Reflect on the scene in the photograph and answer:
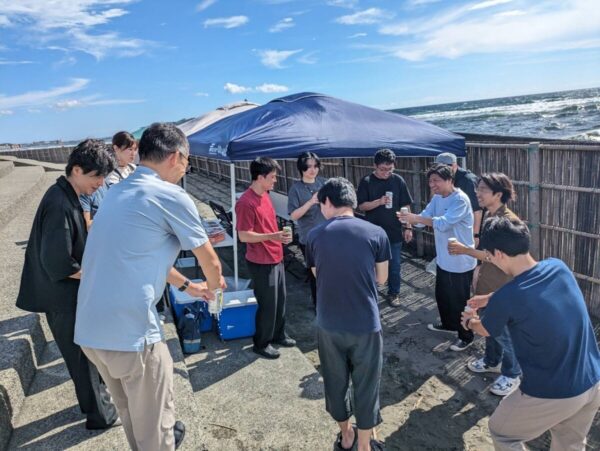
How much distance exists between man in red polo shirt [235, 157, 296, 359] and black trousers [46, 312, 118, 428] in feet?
5.00

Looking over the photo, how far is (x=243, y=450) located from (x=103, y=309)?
1.57 metres

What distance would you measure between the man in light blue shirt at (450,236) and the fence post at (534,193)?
6.05ft

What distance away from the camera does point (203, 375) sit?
12.0 feet

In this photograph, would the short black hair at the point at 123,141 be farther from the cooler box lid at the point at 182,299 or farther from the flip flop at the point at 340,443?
the flip flop at the point at 340,443

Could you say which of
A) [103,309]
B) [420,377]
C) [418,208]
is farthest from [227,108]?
[103,309]

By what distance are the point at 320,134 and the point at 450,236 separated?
6.67ft

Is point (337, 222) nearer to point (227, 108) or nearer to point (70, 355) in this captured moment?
point (70, 355)

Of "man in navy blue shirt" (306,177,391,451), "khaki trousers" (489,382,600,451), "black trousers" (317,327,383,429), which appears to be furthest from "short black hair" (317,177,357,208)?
"khaki trousers" (489,382,600,451)

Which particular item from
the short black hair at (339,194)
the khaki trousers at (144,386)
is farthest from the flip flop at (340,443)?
the short black hair at (339,194)

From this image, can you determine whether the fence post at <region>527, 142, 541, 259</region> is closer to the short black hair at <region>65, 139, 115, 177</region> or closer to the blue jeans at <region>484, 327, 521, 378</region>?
the blue jeans at <region>484, 327, 521, 378</region>

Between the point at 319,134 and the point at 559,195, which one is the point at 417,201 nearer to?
the point at 559,195

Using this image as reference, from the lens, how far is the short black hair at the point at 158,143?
189 centimetres

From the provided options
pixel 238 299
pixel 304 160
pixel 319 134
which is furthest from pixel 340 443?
pixel 319 134

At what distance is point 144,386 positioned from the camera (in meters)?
1.92
